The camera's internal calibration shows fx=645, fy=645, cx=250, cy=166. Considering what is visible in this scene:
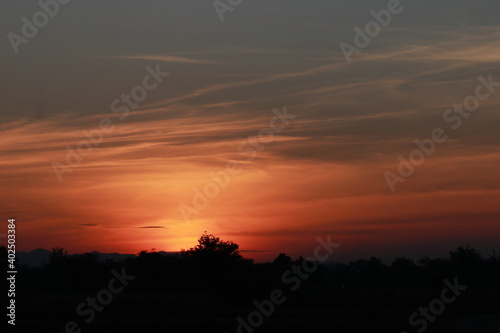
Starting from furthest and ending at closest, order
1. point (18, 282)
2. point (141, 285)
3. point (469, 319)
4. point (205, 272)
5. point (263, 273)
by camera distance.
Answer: point (18, 282)
point (141, 285)
point (205, 272)
point (263, 273)
point (469, 319)

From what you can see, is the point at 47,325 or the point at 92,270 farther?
the point at 92,270

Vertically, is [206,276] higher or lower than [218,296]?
higher

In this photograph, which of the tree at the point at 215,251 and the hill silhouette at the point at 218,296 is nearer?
the hill silhouette at the point at 218,296

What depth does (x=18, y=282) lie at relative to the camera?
117 m

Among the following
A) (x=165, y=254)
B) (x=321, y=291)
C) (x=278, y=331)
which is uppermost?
(x=165, y=254)

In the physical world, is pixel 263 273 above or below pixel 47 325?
above

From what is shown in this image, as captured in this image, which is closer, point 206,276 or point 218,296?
point 218,296

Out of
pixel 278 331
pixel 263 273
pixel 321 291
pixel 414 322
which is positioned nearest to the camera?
pixel 278 331

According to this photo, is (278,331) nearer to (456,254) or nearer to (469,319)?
(469,319)

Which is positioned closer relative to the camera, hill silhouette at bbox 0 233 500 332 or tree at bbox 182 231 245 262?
hill silhouette at bbox 0 233 500 332

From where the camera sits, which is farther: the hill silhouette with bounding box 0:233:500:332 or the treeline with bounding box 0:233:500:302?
the treeline with bounding box 0:233:500:302

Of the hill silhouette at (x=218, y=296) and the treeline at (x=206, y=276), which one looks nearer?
the hill silhouette at (x=218, y=296)

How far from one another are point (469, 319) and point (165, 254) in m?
82.2

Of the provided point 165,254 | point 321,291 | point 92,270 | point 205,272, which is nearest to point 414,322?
point 321,291
